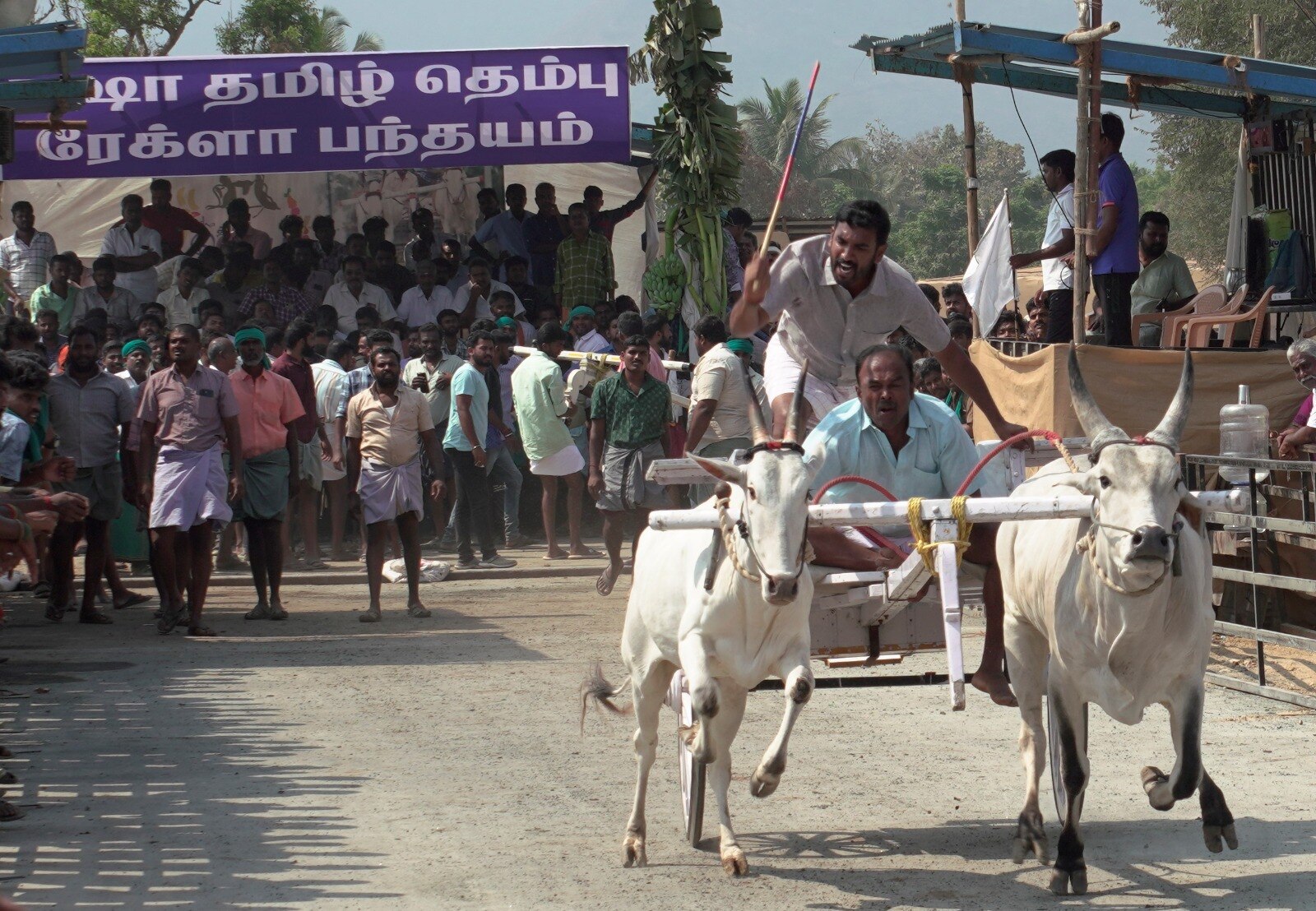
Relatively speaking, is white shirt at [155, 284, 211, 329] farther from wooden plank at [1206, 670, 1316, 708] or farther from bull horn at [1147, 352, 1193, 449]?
bull horn at [1147, 352, 1193, 449]

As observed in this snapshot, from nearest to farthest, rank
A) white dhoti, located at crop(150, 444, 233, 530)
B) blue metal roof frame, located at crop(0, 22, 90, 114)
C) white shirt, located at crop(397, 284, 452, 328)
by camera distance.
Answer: blue metal roof frame, located at crop(0, 22, 90, 114)
white dhoti, located at crop(150, 444, 233, 530)
white shirt, located at crop(397, 284, 452, 328)

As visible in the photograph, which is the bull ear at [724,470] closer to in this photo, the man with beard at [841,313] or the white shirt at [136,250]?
the man with beard at [841,313]

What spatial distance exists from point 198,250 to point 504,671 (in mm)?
9928

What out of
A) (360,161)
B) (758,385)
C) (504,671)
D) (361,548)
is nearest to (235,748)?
(504,671)

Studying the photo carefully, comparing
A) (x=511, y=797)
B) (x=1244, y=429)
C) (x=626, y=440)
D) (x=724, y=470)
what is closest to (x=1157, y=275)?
(x=1244, y=429)

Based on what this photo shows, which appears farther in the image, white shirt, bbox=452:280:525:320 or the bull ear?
white shirt, bbox=452:280:525:320

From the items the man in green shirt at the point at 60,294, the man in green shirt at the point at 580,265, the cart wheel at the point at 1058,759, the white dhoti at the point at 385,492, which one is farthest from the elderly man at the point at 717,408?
the man in green shirt at the point at 60,294

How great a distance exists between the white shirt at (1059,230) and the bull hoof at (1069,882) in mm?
7717

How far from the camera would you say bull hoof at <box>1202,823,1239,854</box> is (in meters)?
6.05

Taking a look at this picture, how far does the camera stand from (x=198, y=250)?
19016mm

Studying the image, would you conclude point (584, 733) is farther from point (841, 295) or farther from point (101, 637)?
point (101, 637)

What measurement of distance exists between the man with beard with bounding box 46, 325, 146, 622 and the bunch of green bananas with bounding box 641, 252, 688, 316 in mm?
5689

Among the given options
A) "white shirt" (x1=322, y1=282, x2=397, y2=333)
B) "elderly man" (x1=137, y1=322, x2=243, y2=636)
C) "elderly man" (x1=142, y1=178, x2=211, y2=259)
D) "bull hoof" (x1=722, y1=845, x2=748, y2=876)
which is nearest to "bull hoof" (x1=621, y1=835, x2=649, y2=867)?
"bull hoof" (x1=722, y1=845, x2=748, y2=876)

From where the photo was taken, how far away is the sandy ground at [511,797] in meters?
6.18
